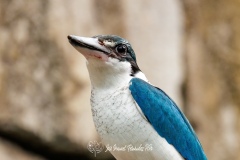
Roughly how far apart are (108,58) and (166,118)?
390 millimetres

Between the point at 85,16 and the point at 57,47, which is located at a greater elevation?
the point at 85,16

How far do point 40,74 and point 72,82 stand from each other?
0.28 meters

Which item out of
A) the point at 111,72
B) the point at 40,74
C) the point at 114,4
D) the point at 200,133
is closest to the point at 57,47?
the point at 40,74

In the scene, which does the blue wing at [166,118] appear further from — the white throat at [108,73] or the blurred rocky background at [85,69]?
the blurred rocky background at [85,69]

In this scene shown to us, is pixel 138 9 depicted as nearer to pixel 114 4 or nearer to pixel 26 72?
pixel 114 4

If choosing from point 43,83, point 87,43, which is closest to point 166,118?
point 87,43

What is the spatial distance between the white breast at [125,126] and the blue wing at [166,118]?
1.3 inches

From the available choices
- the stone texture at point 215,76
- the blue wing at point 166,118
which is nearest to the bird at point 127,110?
the blue wing at point 166,118

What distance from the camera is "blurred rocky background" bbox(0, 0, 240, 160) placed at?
18.4 feet

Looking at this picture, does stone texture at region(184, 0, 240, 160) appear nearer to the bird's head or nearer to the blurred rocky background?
the blurred rocky background

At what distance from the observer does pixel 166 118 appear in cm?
298

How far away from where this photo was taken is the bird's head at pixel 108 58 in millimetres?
2799

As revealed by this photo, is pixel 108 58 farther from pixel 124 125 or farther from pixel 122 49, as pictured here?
pixel 124 125

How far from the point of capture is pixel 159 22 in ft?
20.7
